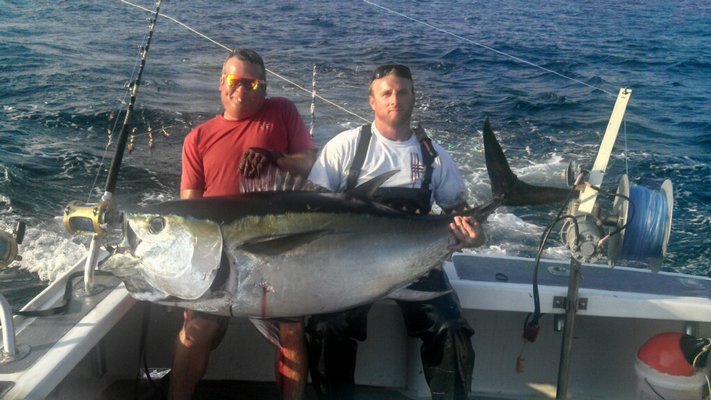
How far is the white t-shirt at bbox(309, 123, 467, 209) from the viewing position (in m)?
3.22

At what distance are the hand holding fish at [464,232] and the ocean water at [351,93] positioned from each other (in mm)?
3484

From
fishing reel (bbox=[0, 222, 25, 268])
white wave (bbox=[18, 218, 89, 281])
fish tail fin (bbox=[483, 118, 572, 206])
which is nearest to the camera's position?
fishing reel (bbox=[0, 222, 25, 268])

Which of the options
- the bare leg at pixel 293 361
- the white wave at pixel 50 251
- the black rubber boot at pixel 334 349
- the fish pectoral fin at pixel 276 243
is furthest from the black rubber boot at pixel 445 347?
the white wave at pixel 50 251

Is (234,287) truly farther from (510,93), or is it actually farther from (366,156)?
(510,93)

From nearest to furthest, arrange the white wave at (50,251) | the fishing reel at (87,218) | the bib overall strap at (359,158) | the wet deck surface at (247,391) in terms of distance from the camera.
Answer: the fishing reel at (87,218)
the bib overall strap at (359,158)
the wet deck surface at (247,391)
the white wave at (50,251)

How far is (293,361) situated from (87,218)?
3.68 feet

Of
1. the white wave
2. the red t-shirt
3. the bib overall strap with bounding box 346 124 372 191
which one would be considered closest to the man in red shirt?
the red t-shirt

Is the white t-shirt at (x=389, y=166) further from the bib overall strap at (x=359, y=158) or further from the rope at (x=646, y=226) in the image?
the rope at (x=646, y=226)

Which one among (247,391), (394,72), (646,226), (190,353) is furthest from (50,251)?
(646,226)

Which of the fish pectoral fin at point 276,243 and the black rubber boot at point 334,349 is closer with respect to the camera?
the fish pectoral fin at point 276,243

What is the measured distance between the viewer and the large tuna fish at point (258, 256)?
7.91ft

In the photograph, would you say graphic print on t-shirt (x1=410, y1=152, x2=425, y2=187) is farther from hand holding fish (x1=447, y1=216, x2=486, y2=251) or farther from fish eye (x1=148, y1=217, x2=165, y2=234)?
fish eye (x1=148, y1=217, x2=165, y2=234)

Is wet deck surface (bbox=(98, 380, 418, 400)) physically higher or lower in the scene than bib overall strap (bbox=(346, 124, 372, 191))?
lower

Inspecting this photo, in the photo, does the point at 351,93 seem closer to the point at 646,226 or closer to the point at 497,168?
the point at 497,168
